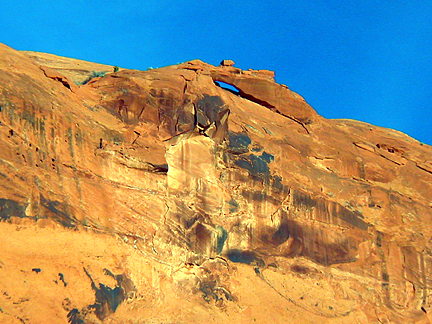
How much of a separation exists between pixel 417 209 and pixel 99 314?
20.8 metres

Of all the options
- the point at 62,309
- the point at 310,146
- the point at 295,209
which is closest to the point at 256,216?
the point at 295,209

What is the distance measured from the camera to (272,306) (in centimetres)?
2227

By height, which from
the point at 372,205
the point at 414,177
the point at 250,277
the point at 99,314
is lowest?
the point at 99,314

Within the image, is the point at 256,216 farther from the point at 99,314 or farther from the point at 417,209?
the point at 417,209

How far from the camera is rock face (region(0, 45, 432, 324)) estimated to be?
1747 cm

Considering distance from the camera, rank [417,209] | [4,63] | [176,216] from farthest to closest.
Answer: [417,209], [176,216], [4,63]

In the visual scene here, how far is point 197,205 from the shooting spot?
22.8 m

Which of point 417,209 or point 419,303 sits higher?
point 417,209

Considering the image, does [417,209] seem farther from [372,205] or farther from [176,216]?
[176,216]

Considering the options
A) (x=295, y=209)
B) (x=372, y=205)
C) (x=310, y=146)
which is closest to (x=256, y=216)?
(x=295, y=209)

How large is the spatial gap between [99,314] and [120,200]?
497 cm

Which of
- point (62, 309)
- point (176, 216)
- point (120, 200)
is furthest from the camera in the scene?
point (176, 216)

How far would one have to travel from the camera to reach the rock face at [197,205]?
17469 mm

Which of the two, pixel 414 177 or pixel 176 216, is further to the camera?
pixel 414 177
